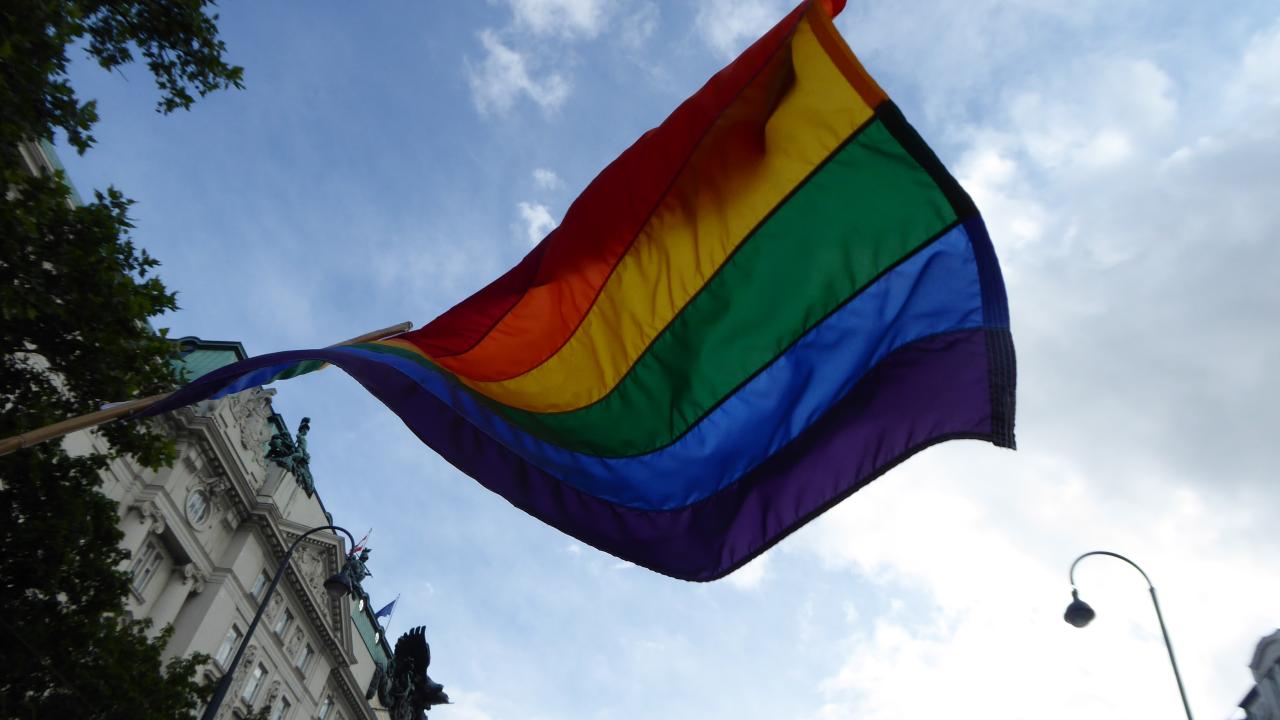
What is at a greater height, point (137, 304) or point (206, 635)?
point (206, 635)

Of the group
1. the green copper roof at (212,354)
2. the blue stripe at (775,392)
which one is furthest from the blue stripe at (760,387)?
the green copper roof at (212,354)

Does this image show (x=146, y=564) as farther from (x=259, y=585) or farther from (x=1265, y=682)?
(x=1265, y=682)

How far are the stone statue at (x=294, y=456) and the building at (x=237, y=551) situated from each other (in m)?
0.09

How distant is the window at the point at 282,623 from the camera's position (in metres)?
37.5

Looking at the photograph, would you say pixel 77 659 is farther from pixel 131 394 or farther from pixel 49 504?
pixel 131 394

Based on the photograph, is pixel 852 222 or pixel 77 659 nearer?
pixel 852 222

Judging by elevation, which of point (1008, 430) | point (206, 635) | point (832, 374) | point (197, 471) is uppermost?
point (197, 471)

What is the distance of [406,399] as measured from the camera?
7.84 metres

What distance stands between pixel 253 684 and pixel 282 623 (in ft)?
10.9

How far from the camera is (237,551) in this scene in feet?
113

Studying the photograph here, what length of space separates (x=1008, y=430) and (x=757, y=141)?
A: 321 centimetres

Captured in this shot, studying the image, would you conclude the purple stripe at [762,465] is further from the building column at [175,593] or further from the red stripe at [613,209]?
the building column at [175,593]

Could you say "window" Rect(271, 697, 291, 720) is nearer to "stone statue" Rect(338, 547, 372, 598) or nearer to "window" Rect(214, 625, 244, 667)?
"window" Rect(214, 625, 244, 667)

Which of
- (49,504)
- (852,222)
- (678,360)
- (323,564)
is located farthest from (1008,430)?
(323,564)
